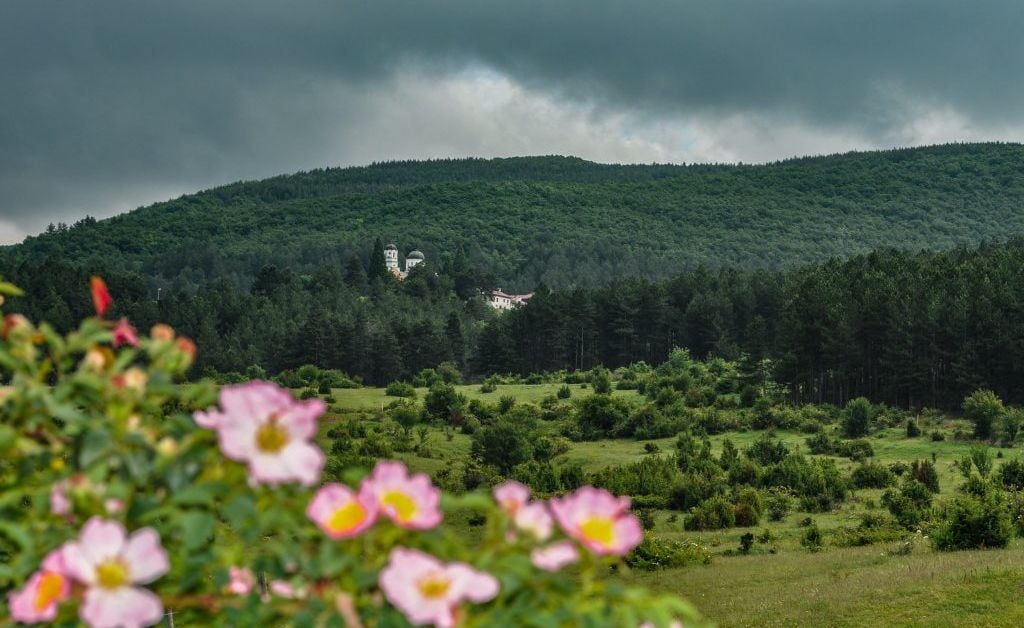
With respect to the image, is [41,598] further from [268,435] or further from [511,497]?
[511,497]

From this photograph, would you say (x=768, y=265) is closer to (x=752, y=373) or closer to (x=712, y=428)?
(x=752, y=373)

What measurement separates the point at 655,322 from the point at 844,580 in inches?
2633

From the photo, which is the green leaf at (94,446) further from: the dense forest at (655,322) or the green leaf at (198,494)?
the dense forest at (655,322)

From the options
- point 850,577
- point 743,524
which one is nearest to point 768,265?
point 743,524

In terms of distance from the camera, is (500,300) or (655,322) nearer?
(655,322)

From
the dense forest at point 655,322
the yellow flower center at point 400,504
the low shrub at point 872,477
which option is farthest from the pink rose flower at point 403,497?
the dense forest at point 655,322

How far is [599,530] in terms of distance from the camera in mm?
1883

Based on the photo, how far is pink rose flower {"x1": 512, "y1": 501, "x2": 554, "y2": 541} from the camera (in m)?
1.87

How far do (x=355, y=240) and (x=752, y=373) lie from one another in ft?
412

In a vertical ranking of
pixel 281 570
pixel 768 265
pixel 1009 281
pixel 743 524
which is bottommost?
pixel 743 524

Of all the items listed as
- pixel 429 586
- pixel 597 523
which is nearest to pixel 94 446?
pixel 429 586

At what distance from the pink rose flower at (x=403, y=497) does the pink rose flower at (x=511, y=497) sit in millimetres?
145

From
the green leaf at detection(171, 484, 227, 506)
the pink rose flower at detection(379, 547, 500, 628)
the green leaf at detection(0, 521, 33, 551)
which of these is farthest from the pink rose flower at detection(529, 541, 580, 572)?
the green leaf at detection(0, 521, 33, 551)

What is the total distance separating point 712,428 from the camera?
5522cm
